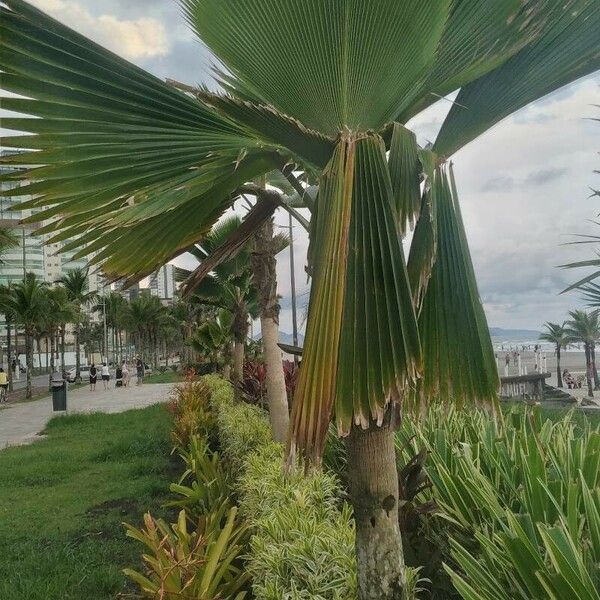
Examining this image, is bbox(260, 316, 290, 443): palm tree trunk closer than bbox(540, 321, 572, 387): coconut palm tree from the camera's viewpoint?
Yes

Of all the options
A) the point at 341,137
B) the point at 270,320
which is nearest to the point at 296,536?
the point at 341,137

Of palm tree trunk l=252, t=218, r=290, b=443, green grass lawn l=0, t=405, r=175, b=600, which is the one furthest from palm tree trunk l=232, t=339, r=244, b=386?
palm tree trunk l=252, t=218, r=290, b=443

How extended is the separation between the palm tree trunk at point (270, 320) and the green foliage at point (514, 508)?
6.93ft

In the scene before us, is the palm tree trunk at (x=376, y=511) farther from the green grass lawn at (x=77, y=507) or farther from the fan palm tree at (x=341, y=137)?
the green grass lawn at (x=77, y=507)

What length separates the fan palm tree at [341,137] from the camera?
162 centimetres

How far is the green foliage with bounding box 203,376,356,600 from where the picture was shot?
8.85 ft

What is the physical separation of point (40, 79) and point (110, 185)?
0.35m

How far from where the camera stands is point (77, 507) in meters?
7.59

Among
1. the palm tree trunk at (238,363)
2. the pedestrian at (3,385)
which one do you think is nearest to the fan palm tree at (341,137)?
the palm tree trunk at (238,363)

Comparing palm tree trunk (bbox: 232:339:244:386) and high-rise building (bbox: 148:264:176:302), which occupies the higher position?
high-rise building (bbox: 148:264:176:302)

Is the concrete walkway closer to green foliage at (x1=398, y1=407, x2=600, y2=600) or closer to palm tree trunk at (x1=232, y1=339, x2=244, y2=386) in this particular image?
palm tree trunk at (x1=232, y1=339, x2=244, y2=386)

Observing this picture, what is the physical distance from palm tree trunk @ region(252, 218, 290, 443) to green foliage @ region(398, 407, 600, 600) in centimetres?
211

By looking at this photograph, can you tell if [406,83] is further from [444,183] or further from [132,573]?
[132,573]

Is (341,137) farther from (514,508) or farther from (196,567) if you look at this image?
(196,567)
